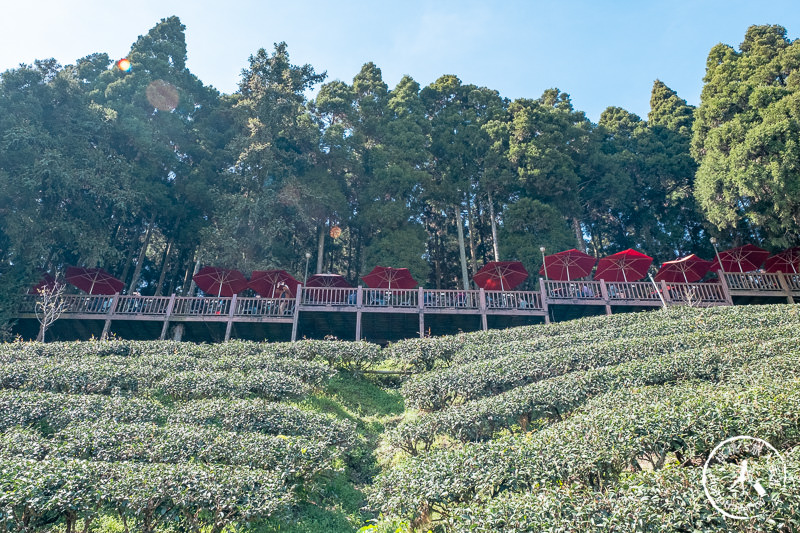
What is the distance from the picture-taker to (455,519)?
5086 millimetres

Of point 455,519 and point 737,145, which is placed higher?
point 737,145

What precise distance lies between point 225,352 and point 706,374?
1130cm

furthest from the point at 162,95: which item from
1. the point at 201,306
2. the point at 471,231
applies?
the point at 471,231

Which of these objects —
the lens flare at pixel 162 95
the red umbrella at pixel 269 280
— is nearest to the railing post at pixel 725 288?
the red umbrella at pixel 269 280

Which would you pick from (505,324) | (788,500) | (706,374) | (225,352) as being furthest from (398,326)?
(788,500)

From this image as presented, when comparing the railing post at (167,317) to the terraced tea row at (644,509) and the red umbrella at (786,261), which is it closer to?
the terraced tea row at (644,509)

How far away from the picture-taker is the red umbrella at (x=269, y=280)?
18.4 m

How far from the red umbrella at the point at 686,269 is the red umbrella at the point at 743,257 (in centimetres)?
59

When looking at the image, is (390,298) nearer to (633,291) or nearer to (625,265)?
(633,291)

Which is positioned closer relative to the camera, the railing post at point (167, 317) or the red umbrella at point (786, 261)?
the railing post at point (167, 317)

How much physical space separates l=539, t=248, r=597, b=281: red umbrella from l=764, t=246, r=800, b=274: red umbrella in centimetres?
758

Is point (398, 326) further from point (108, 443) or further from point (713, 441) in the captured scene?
point (713, 441)

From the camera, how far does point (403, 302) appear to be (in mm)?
16359

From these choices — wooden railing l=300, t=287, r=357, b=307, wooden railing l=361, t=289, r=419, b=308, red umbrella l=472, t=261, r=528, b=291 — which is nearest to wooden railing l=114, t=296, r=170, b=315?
wooden railing l=300, t=287, r=357, b=307
